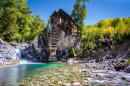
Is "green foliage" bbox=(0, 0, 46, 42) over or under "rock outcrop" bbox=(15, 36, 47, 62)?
over

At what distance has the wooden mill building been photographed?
96.3 ft

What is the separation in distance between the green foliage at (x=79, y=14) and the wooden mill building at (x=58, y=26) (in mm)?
2328

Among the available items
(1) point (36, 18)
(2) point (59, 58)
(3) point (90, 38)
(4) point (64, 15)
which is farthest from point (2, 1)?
(3) point (90, 38)

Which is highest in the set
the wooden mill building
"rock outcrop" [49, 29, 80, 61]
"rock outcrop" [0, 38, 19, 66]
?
the wooden mill building

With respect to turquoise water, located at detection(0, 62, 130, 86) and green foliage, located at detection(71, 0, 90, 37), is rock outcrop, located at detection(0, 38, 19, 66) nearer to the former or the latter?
turquoise water, located at detection(0, 62, 130, 86)

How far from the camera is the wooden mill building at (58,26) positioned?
96.3 ft

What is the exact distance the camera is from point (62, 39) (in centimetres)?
3016

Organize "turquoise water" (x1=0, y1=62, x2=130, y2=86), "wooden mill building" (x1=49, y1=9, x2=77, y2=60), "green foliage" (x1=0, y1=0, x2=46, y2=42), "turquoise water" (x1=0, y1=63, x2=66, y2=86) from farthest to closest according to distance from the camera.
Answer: "wooden mill building" (x1=49, y1=9, x2=77, y2=60) < "green foliage" (x1=0, y1=0, x2=46, y2=42) < "turquoise water" (x1=0, y1=63, x2=66, y2=86) < "turquoise water" (x1=0, y1=62, x2=130, y2=86)

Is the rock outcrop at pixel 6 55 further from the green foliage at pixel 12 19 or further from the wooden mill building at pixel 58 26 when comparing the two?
the wooden mill building at pixel 58 26

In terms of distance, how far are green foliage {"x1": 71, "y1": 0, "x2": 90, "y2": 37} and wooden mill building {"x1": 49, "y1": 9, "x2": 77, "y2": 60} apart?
2.33m

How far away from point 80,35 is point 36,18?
2434 cm

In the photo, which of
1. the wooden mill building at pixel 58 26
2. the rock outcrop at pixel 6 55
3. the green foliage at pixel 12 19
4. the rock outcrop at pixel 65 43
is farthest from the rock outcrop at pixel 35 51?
the rock outcrop at pixel 6 55

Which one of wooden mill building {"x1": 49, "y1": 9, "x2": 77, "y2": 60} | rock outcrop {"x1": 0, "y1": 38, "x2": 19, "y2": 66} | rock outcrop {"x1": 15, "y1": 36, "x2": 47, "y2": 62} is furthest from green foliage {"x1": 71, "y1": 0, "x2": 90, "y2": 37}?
rock outcrop {"x1": 0, "y1": 38, "x2": 19, "y2": 66}

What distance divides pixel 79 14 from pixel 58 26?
9292mm
